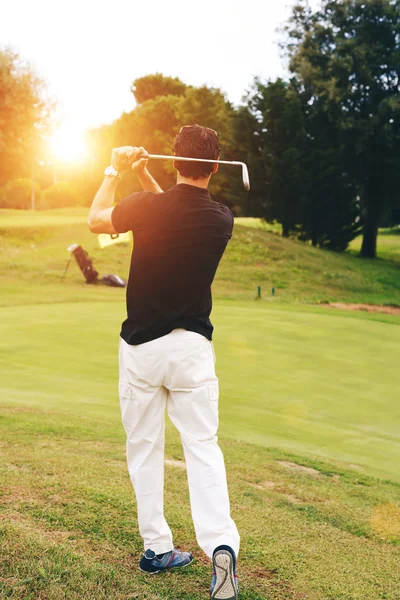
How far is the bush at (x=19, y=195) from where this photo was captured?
186 feet

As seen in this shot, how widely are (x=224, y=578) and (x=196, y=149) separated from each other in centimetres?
178

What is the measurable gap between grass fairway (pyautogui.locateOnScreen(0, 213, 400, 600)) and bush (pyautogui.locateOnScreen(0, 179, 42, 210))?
46427mm

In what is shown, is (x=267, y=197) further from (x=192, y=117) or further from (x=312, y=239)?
(x=192, y=117)

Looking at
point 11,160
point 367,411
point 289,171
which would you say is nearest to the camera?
point 367,411

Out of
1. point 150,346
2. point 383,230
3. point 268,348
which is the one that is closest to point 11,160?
point 383,230

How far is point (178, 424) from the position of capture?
3.15 metres

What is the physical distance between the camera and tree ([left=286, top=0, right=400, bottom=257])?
36.2m

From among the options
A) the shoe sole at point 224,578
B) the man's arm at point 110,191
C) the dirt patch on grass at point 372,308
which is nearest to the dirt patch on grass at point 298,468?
the shoe sole at point 224,578

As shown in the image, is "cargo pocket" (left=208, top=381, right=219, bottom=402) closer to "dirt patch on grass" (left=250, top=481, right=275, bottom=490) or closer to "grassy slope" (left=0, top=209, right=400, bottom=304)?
"dirt patch on grass" (left=250, top=481, right=275, bottom=490)

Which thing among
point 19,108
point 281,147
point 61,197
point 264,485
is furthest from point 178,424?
point 61,197

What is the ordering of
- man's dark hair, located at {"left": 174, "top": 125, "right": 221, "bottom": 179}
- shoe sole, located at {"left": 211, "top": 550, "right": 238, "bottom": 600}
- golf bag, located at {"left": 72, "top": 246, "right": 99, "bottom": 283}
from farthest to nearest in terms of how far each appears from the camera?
1. golf bag, located at {"left": 72, "top": 246, "right": 99, "bottom": 283}
2. man's dark hair, located at {"left": 174, "top": 125, "right": 221, "bottom": 179}
3. shoe sole, located at {"left": 211, "top": 550, "right": 238, "bottom": 600}

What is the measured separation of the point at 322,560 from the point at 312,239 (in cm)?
3591

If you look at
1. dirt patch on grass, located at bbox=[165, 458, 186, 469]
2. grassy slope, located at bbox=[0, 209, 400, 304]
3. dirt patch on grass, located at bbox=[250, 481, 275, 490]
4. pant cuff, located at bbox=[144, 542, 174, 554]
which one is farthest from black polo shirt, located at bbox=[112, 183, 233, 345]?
grassy slope, located at bbox=[0, 209, 400, 304]

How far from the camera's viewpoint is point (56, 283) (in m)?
22.7
